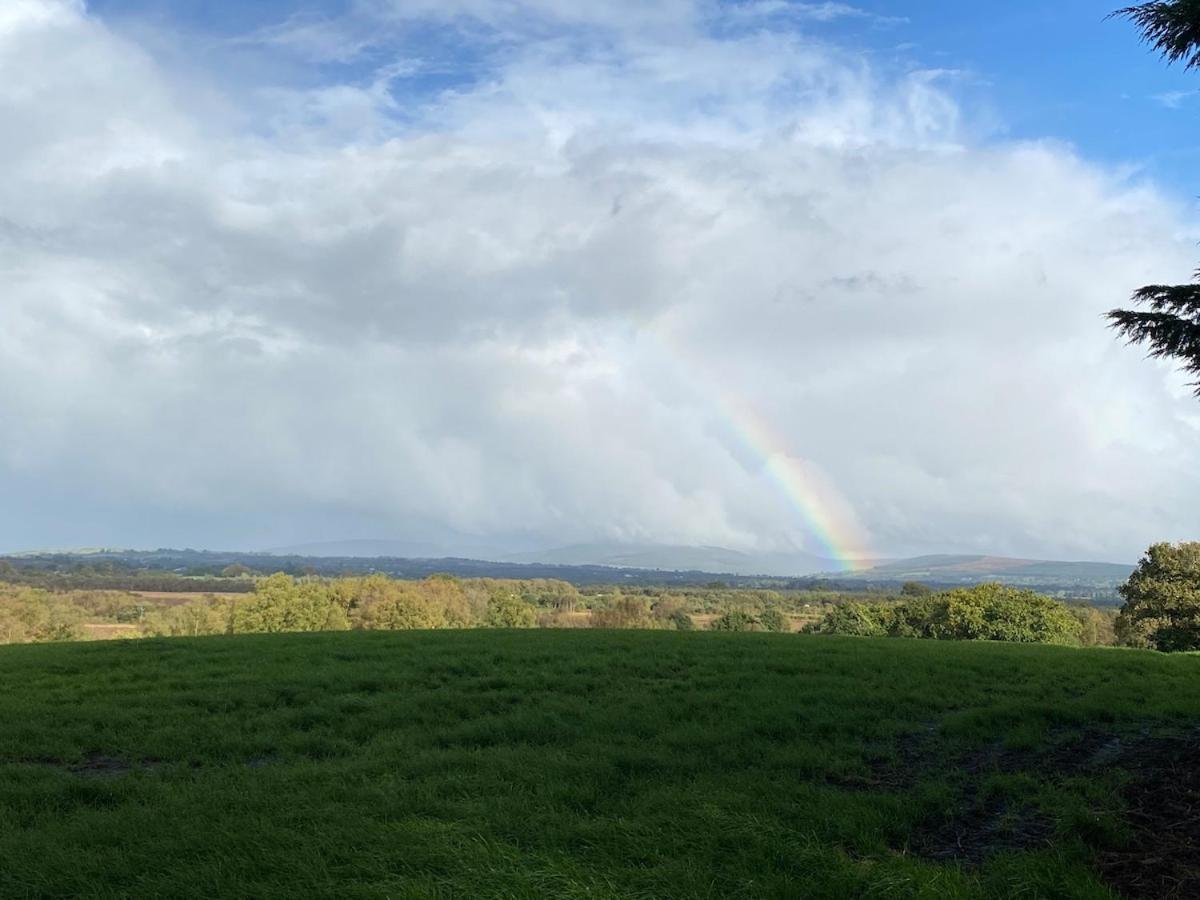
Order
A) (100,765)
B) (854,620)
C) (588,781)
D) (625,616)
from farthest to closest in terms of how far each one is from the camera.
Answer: (625,616)
(854,620)
(100,765)
(588,781)

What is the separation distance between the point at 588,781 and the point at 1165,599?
42978 millimetres

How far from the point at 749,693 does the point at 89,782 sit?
827cm

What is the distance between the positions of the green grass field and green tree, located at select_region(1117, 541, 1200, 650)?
29.6 metres

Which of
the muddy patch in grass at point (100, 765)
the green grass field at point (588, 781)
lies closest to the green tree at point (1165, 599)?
the green grass field at point (588, 781)

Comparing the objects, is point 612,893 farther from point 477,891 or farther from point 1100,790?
point 1100,790

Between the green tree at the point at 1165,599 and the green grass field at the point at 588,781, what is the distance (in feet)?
97.1

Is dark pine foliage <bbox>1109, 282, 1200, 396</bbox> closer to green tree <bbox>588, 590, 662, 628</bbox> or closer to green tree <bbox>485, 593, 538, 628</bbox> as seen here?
green tree <bbox>588, 590, 662, 628</bbox>

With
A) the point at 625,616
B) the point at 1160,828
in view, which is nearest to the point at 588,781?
the point at 1160,828

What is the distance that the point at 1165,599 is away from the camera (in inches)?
1508

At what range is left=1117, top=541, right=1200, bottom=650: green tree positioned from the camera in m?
37.2

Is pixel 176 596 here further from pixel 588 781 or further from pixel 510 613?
pixel 588 781

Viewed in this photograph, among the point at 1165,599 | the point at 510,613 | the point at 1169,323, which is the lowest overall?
the point at 510,613

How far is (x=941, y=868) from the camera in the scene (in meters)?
4.95

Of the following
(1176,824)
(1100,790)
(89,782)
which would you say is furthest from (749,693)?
(89,782)
